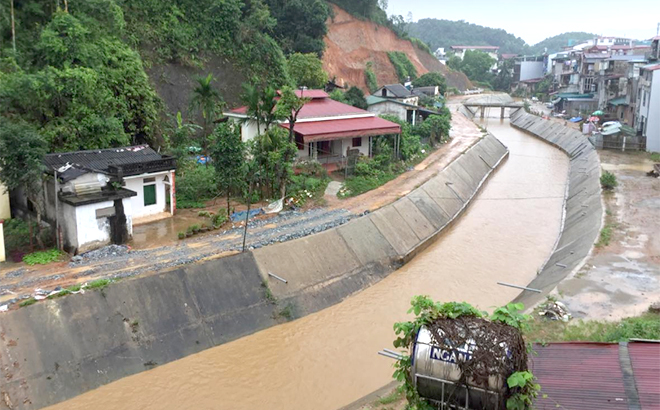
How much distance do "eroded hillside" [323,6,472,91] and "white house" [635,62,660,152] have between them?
3259cm

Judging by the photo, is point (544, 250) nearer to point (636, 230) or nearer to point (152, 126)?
point (636, 230)

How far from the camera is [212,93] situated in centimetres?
3341

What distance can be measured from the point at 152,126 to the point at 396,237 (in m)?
15.5

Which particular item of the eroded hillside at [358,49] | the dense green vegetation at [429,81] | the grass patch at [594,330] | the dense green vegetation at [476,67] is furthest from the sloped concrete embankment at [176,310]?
the dense green vegetation at [476,67]

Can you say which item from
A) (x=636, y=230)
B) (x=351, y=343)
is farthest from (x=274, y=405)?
(x=636, y=230)

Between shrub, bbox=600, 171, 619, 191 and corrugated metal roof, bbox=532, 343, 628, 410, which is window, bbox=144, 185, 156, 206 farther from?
shrub, bbox=600, 171, 619, 191

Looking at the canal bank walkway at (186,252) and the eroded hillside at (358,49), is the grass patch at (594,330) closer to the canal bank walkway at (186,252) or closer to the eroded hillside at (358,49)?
the canal bank walkway at (186,252)

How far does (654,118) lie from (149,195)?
128 ft

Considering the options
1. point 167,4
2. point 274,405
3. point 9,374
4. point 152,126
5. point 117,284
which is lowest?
point 274,405

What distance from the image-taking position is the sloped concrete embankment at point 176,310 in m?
15.7

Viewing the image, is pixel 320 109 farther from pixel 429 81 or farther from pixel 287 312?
pixel 429 81

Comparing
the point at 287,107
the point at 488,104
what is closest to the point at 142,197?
the point at 287,107

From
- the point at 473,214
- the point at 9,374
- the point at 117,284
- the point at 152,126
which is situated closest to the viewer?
the point at 9,374

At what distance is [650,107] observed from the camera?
44844mm
